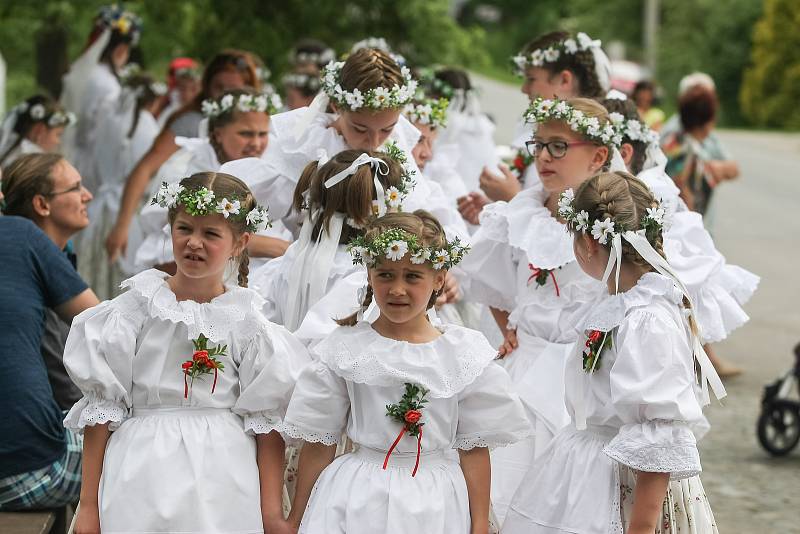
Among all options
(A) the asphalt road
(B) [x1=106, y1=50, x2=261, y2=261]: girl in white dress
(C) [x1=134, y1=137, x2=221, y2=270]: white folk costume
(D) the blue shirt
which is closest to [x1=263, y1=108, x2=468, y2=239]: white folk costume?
(D) the blue shirt

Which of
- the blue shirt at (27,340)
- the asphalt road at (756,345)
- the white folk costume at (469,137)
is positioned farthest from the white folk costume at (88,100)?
the blue shirt at (27,340)

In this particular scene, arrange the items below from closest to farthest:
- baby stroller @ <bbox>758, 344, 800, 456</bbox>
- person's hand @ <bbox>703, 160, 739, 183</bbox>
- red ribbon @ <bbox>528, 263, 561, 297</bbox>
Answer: red ribbon @ <bbox>528, 263, 561, 297</bbox>, baby stroller @ <bbox>758, 344, 800, 456</bbox>, person's hand @ <bbox>703, 160, 739, 183</bbox>

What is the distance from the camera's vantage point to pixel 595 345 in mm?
4469

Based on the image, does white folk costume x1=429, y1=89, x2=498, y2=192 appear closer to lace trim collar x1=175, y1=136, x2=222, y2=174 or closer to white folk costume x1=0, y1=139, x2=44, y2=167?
lace trim collar x1=175, y1=136, x2=222, y2=174

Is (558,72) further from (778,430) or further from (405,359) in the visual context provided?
(778,430)

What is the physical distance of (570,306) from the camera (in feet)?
18.0

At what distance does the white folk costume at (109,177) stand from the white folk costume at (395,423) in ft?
21.4

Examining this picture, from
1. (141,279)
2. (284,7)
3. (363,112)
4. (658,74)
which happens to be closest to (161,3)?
(284,7)

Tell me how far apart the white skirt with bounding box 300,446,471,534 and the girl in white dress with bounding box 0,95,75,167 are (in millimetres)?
5426

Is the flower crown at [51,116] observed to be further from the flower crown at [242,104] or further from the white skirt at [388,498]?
the white skirt at [388,498]

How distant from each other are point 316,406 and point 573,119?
1684mm

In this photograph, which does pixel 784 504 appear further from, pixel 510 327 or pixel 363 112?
pixel 363 112

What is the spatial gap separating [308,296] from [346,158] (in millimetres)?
581

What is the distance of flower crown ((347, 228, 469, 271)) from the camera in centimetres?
427
